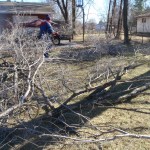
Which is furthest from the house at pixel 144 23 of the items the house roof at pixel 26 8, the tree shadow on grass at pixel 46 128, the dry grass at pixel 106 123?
the tree shadow on grass at pixel 46 128

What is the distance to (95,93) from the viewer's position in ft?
20.2

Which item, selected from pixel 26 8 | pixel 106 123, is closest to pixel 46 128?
pixel 106 123

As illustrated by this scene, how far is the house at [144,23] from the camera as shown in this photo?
131 feet

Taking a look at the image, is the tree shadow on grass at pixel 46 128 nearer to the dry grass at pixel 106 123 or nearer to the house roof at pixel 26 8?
the dry grass at pixel 106 123

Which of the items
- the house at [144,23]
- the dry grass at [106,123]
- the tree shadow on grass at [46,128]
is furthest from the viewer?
the house at [144,23]

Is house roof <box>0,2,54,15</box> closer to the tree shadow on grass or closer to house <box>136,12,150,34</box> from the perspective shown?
house <box>136,12,150,34</box>

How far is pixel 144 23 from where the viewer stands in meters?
41.2

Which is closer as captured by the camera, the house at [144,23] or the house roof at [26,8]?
the house roof at [26,8]

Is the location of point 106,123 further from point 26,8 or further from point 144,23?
point 144,23

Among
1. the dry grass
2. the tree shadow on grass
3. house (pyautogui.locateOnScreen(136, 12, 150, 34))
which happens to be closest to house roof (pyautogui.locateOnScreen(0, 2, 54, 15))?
house (pyautogui.locateOnScreen(136, 12, 150, 34))

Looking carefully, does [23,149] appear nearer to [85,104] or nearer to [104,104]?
[85,104]

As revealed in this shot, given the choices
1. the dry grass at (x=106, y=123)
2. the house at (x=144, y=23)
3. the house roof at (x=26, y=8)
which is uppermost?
the house roof at (x=26, y=8)

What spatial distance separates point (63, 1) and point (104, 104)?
27656mm

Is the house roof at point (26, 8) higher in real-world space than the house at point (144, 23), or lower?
higher
